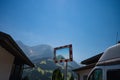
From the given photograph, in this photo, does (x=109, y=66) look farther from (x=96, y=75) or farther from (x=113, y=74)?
(x=96, y=75)

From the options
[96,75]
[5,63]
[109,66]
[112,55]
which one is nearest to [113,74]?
[109,66]

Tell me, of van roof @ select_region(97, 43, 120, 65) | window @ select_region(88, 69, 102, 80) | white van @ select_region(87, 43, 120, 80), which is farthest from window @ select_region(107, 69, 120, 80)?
window @ select_region(88, 69, 102, 80)

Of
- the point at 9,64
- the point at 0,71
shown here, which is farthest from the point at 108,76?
the point at 9,64

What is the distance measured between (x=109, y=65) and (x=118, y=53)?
0.42m

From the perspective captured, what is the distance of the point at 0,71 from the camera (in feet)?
30.6

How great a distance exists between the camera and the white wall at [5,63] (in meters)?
9.43

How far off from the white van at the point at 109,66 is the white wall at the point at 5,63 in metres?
6.53

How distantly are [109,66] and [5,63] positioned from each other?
7575 mm

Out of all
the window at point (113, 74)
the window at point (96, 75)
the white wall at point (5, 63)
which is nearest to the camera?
Result: the window at point (113, 74)

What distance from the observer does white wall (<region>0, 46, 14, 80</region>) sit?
30.9 ft

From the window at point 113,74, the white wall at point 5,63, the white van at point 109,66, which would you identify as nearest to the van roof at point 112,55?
the white van at point 109,66

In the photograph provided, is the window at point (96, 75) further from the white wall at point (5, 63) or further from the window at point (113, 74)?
the white wall at point (5, 63)

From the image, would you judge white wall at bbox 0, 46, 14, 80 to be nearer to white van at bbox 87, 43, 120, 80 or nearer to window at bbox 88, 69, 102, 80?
window at bbox 88, 69, 102, 80

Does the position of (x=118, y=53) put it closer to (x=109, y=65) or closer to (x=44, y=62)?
(x=109, y=65)
